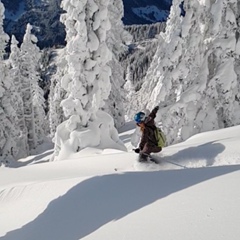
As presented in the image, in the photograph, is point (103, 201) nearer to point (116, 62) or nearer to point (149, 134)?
point (149, 134)

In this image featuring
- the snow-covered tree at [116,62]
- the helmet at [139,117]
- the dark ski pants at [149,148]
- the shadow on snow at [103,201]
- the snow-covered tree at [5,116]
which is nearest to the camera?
the shadow on snow at [103,201]

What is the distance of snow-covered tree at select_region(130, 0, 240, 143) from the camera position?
1598 centimetres

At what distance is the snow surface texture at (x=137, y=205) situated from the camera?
480 cm

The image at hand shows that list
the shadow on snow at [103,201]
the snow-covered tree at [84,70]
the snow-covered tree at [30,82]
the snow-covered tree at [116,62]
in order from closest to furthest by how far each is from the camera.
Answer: the shadow on snow at [103,201], the snow-covered tree at [84,70], the snow-covered tree at [116,62], the snow-covered tree at [30,82]

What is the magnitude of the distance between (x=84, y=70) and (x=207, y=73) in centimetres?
509

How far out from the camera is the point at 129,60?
167125mm

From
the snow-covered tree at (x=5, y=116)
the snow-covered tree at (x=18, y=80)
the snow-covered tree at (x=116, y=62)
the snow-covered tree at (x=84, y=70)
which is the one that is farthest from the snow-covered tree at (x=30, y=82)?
the snow-covered tree at (x=84, y=70)

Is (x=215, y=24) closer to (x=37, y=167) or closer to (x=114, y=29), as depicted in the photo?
(x=37, y=167)

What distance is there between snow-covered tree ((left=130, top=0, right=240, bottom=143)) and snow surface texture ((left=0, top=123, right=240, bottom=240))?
22.7 ft

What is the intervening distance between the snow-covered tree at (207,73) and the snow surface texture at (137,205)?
6931mm

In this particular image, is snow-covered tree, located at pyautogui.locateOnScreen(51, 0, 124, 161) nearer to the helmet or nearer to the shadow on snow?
the helmet

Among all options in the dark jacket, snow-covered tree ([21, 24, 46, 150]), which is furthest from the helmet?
snow-covered tree ([21, 24, 46, 150])

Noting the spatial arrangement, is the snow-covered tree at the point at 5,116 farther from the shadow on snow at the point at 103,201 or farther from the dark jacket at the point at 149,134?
the shadow on snow at the point at 103,201

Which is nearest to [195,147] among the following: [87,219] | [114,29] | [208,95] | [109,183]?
[109,183]
